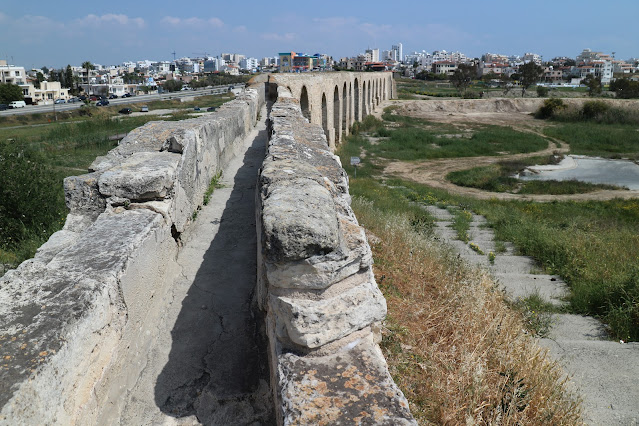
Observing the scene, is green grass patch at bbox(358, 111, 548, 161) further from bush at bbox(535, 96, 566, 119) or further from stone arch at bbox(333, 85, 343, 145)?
bush at bbox(535, 96, 566, 119)

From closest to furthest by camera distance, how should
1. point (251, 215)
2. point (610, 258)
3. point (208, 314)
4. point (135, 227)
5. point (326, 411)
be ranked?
point (326, 411) < point (135, 227) < point (208, 314) < point (251, 215) < point (610, 258)

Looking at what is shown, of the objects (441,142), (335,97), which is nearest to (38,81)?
(335,97)

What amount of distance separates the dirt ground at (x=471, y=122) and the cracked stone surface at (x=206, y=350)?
13.2 meters

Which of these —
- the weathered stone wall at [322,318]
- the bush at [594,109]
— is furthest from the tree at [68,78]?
the weathered stone wall at [322,318]

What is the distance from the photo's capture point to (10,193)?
7.81 meters

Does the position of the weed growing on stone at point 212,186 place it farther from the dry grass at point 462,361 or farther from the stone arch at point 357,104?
the stone arch at point 357,104

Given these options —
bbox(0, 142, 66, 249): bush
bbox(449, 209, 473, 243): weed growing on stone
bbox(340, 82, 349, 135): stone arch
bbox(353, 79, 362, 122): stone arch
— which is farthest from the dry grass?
bbox(353, 79, 362, 122): stone arch

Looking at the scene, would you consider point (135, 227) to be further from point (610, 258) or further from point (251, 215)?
point (610, 258)

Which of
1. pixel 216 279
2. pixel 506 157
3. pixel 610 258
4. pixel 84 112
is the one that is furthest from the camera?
pixel 84 112

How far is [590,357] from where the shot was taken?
14.4 feet

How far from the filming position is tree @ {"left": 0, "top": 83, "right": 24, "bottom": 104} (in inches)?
1822

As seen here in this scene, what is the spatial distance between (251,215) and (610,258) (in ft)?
21.4

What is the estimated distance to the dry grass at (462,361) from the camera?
2.46 metres

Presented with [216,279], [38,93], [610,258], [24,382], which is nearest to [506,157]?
[610,258]
